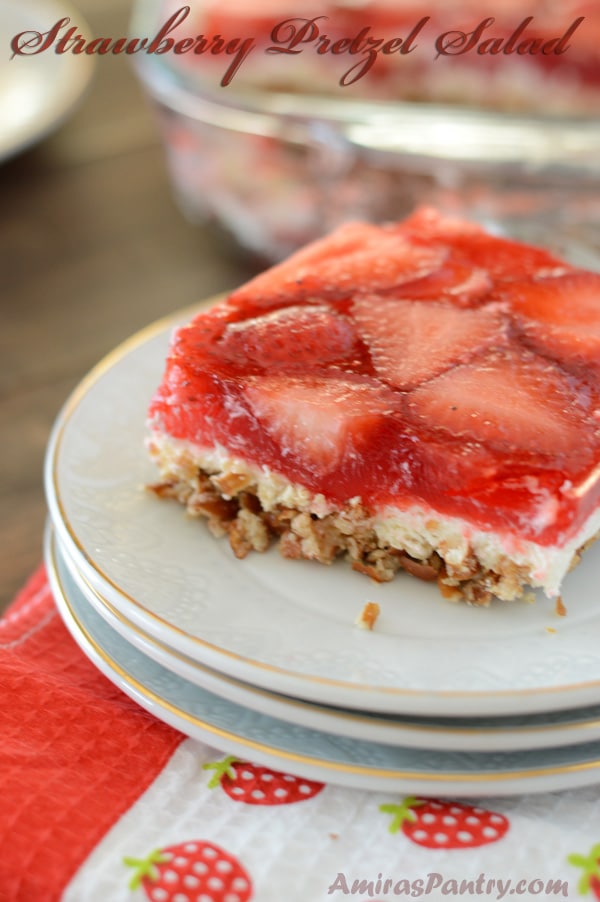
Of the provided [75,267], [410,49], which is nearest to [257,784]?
[75,267]

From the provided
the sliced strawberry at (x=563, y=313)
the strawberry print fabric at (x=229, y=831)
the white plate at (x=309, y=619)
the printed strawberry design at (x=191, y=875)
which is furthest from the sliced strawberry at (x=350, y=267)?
the printed strawberry design at (x=191, y=875)

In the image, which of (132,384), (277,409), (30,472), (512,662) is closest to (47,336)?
(30,472)

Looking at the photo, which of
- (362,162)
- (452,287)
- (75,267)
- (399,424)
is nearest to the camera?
(399,424)

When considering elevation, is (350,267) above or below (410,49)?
above

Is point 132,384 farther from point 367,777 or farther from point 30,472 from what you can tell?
point 367,777

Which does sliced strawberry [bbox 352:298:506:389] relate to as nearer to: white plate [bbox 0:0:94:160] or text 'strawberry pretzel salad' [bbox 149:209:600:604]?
text 'strawberry pretzel salad' [bbox 149:209:600:604]

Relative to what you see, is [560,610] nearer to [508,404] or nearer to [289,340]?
[508,404]

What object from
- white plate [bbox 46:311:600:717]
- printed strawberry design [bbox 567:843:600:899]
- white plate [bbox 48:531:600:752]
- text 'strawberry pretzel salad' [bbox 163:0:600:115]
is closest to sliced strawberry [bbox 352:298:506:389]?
white plate [bbox 46:311:600:717]

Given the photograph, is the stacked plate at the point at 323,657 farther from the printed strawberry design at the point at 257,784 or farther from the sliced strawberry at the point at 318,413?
the sliced strawberry at the point at 318,413
